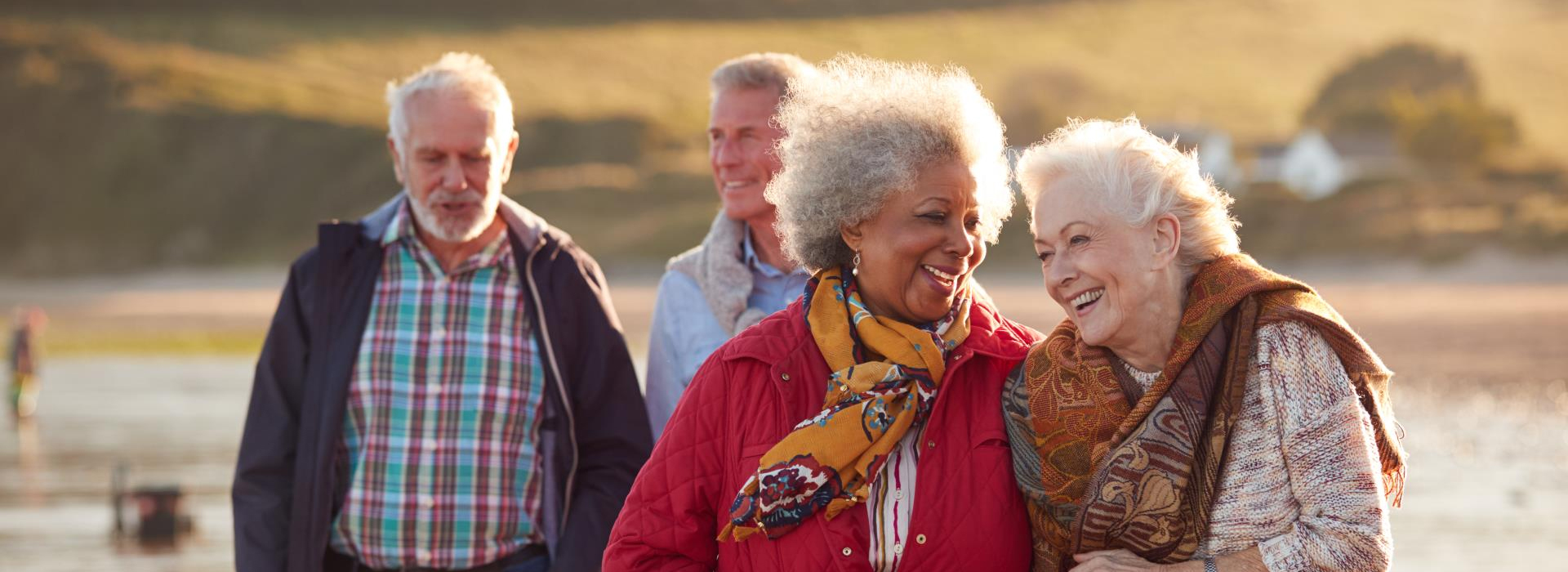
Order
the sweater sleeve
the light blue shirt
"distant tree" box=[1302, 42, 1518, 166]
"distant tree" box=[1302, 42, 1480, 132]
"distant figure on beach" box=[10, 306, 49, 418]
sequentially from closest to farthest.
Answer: the sweater sleeve → the light blue shirt → "distant figure on beach" box=[10, 306, 49, 418] → "distant tree" box=[1302, 42, 1518, 166] → "distant tree" box=[1302, 42, 1480, 132]

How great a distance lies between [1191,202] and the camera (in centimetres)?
264

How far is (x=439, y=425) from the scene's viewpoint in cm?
364

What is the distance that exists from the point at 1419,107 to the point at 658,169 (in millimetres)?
30866

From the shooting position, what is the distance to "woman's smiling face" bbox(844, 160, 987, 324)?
109 inches

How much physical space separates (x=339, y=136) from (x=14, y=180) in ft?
53.8

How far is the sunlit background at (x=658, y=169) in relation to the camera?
14.0m

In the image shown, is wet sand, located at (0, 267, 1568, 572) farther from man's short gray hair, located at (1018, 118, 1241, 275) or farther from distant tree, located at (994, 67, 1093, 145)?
distant tree, located at (994, 67, 1093, 145)

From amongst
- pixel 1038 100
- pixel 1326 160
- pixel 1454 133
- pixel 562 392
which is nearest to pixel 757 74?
pixel 562 392

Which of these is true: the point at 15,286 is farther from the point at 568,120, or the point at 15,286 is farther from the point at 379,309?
the point at 379,309

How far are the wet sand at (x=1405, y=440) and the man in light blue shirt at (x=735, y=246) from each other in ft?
21.7

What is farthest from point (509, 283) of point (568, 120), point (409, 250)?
point (568, 120)

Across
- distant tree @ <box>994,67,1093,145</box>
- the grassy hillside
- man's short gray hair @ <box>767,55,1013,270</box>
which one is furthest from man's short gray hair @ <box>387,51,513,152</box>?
the grassy hillside

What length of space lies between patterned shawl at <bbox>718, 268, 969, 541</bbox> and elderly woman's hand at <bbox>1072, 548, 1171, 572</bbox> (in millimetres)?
374

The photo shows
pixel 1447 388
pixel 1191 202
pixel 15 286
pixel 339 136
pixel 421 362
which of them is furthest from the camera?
pixel 339 136
